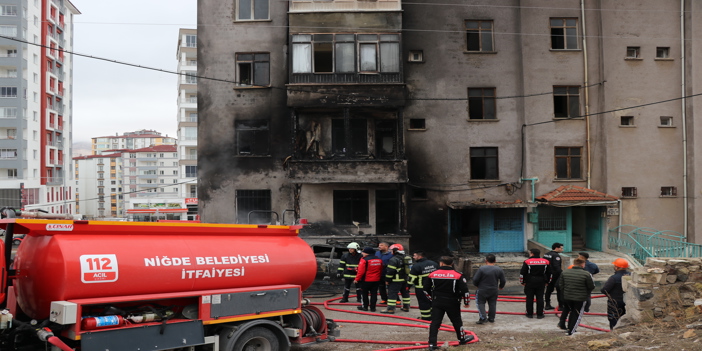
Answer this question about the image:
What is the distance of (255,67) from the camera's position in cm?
2489

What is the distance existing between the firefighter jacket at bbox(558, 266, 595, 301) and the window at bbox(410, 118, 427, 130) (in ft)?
46.3

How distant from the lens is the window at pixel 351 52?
23438mm

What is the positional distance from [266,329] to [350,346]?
2008 millimetres

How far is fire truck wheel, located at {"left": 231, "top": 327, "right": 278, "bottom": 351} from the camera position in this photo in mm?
9367

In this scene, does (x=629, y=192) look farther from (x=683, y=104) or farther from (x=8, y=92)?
(x=8, y=92)

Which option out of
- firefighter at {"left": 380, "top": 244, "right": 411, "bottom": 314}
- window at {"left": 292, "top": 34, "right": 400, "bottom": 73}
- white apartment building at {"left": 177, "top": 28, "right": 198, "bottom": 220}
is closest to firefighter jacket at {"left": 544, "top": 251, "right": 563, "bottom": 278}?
firefighter at {"left": 380, "top": 244, "right": 411, "bottom": 314}

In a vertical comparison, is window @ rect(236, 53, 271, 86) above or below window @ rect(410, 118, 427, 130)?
above

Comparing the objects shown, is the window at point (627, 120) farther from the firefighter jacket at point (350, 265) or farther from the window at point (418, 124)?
the firefighter jacket at point (350, 265)

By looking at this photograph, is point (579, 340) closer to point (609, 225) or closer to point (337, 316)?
point (337, 316)

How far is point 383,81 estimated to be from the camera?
23.4 m

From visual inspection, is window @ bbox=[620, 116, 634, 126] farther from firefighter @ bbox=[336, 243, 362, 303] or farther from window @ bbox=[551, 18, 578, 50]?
firefighter @ bbox=[336, 243, 362, 303]

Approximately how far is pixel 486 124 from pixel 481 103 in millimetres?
935

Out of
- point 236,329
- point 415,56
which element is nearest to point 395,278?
point 236,329

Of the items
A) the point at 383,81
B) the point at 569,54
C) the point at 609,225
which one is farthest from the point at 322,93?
the point at 609,225
